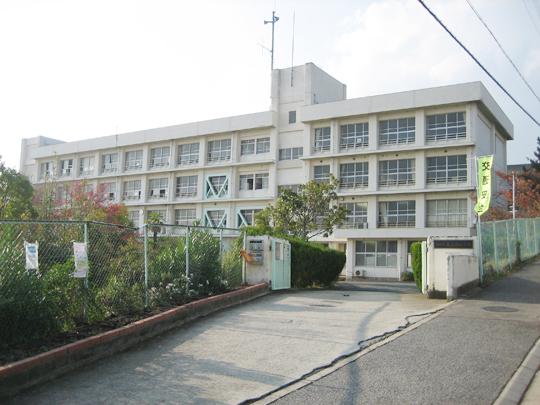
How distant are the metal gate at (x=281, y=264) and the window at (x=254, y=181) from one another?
32447 mm

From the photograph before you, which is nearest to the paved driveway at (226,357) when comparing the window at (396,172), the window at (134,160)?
the window at (396,172)

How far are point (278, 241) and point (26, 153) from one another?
6223 cm

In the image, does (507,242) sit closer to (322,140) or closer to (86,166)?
(322,140)

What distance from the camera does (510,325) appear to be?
9.69m

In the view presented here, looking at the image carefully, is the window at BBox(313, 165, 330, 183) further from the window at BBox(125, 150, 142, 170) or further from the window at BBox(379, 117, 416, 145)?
the window at BBox(125, 150, 142, 170)

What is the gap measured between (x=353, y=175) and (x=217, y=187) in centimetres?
1436

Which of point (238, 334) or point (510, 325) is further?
point (510, 325)

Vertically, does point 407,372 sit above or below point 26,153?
below

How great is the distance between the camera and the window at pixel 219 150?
52500 mm

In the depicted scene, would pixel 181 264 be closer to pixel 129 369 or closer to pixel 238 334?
pixel 238 334

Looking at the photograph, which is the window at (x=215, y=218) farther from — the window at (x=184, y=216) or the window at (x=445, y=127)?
the window at (x=445, y=127)

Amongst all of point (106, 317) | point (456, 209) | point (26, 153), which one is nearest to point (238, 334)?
point (106, 317)

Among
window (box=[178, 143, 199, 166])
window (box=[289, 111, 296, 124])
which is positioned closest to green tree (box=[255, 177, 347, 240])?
window (box=[289, 111, 296, 124])

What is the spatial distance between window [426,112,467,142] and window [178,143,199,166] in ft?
77.3
